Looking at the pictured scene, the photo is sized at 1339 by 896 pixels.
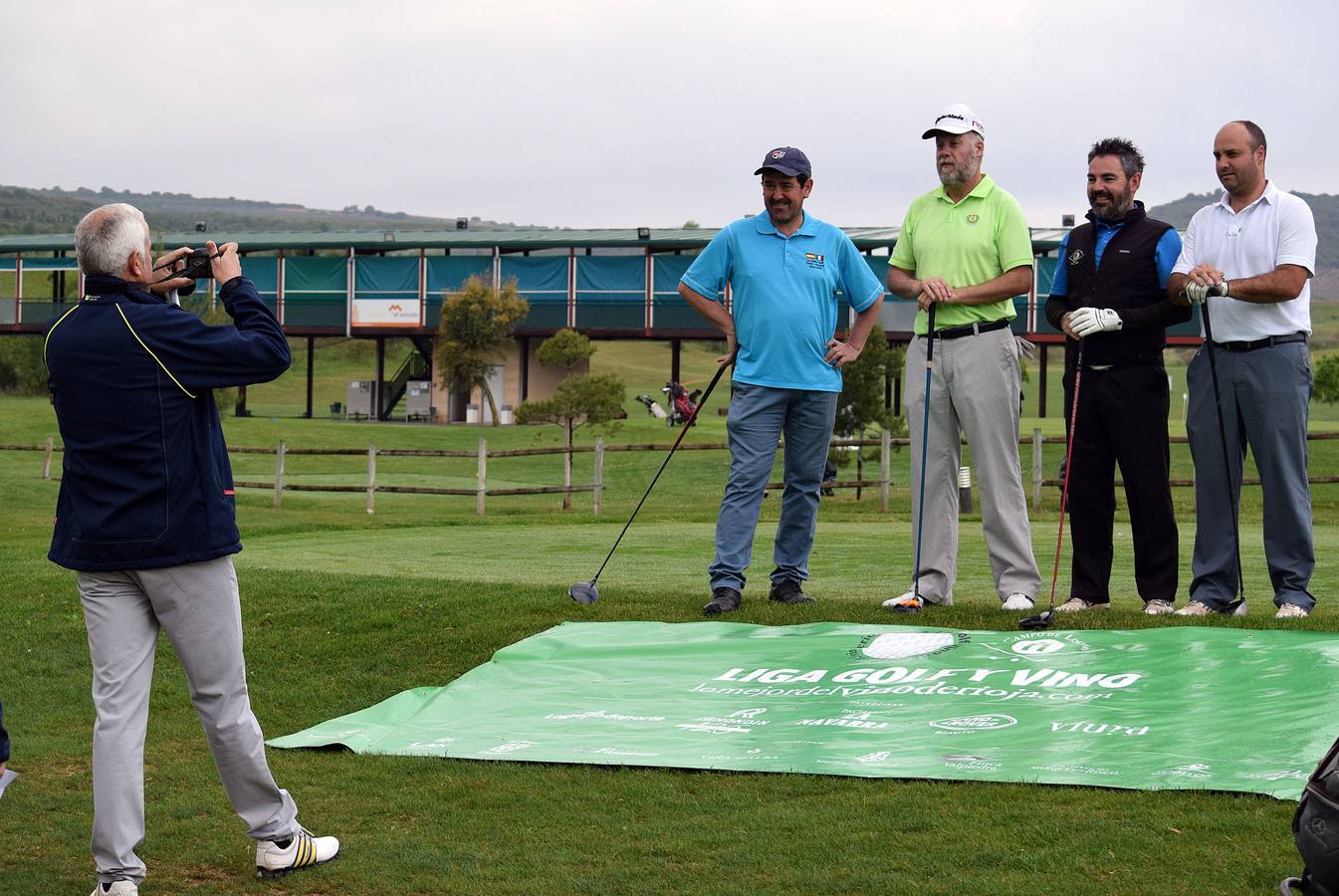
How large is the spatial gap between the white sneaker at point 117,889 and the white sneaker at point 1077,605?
14.9 feet

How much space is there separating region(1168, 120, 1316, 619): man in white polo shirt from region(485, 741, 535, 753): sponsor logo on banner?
10.4ft

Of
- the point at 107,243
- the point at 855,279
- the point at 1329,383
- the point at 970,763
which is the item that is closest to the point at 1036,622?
the point at 970,763

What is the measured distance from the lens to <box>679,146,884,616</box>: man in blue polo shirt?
25.6ft

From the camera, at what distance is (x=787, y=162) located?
7.72 meters

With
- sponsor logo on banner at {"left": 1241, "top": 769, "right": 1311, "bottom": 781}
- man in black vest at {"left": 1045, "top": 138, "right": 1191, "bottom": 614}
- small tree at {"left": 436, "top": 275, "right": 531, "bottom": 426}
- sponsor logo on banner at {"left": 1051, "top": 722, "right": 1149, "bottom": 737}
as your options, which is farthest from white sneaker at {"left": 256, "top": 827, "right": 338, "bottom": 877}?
small tree at {"left": 436, "top": 275, "right": 531, "bottom": 426}

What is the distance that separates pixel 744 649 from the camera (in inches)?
264

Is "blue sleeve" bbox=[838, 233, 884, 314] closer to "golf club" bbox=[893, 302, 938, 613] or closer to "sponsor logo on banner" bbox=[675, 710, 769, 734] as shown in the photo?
"golf club" bbox=[893, 302, 938, 613]

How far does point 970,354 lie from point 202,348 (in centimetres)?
427

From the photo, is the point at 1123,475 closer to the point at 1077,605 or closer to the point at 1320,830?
the point at 1077,605

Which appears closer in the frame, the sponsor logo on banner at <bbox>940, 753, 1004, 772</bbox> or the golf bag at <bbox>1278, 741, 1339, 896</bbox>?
the golf bag at <bbox>1278, 741, 1339, 896</bbox>

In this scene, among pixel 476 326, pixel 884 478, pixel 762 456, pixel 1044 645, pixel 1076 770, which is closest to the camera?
pixel 1076 770

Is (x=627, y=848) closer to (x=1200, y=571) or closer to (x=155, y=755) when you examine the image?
(x=155, y=755)

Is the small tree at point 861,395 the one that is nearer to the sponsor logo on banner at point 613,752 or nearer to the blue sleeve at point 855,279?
the blue sleeve at point 855,279

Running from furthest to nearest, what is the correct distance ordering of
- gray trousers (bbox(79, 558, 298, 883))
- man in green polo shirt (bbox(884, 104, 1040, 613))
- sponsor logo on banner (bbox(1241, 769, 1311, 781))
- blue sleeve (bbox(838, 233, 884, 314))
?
blue sleeve (bbox(838, 233, 884, 314)) < man in green polo shirt (bbox(884, 104, 1040, 613)) < sponsor logo on banner (bbox(1241, 769, 1311, 781)) < gray trousers (bbox(79, 558, 298, 883))
